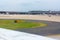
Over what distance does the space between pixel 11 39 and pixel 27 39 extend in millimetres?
729

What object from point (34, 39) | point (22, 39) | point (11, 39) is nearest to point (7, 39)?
point (11, 39)

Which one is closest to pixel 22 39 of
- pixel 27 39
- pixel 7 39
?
pixel 27 39

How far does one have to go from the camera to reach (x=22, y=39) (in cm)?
738

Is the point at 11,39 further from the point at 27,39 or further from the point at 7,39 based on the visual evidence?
the point at 27,39

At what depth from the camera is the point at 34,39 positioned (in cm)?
738

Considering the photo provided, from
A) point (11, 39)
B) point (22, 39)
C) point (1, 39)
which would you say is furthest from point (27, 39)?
point (1, 39)

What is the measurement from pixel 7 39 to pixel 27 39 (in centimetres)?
91

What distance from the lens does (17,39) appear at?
738cm

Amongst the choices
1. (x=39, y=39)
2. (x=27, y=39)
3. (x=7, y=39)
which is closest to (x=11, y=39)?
(x=7, y=39)

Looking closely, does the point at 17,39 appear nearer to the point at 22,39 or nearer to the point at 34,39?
the point at 22,39

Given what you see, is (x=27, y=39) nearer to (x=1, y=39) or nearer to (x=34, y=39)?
(x=34, y=39)

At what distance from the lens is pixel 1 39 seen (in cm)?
757

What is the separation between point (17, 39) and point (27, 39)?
1.48 feet

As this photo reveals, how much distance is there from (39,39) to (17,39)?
991 mm
